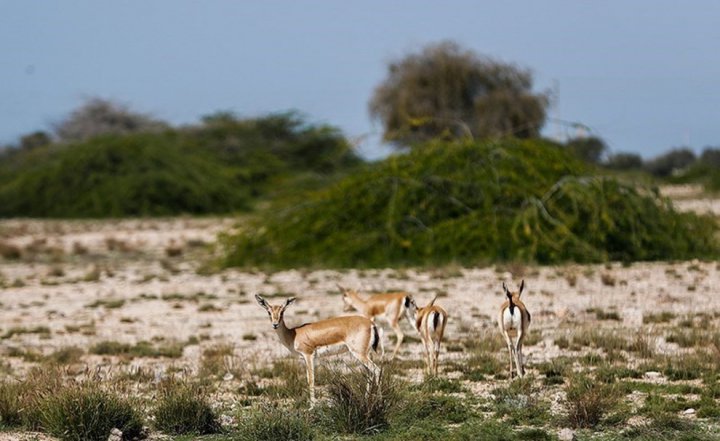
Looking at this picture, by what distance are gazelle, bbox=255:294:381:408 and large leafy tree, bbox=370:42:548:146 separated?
51.5 metres

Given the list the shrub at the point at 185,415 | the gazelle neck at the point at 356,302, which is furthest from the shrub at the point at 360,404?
the gazelle neck at the point at 356,302

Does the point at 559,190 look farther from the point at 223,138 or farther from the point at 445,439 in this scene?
the point at 223,138

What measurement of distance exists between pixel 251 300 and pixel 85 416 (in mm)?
11129

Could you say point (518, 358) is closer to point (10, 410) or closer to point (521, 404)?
point (521, 404)

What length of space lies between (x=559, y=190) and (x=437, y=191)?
2899mm

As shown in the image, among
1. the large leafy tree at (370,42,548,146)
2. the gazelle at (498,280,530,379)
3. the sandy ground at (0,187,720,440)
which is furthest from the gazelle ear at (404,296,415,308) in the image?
the large leafy tree at (370,42,548,146)

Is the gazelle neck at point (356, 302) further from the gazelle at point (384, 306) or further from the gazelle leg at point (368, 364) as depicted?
the gazelle leg at point (368, 364)

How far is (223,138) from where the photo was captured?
8181 cm

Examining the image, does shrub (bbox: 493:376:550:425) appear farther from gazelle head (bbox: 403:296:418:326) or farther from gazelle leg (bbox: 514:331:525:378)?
gazelle head (bbox: 403:296:418:326)

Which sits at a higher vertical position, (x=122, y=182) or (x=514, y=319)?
(x=122, y=182)

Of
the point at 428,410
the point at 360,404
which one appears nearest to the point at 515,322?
the point at 428,410

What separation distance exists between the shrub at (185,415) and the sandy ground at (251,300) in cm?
114

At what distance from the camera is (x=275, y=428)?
881 centimetres

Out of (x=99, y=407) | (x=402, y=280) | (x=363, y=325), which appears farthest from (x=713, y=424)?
(x=402, y=280)
